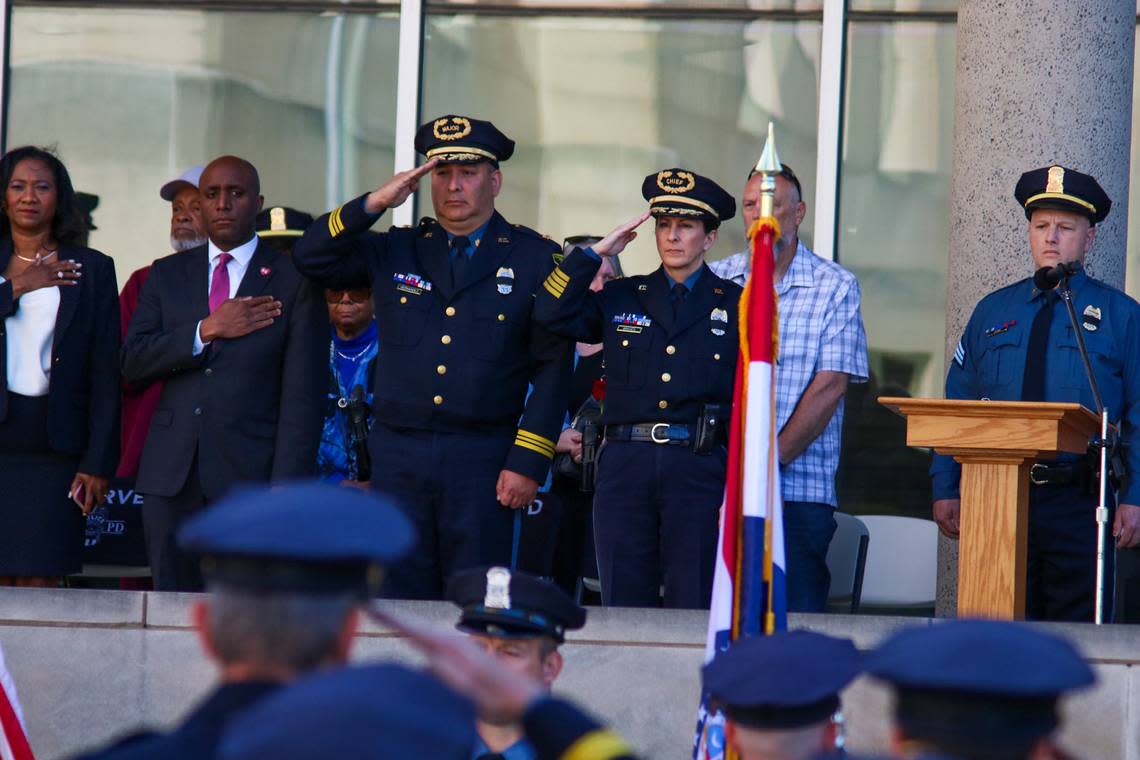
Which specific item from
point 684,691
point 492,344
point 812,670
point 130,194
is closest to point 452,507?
point 492,344

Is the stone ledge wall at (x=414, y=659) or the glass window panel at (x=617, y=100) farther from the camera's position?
the glass window panel at (x=617, y=100)

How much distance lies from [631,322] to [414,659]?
4.40 feet

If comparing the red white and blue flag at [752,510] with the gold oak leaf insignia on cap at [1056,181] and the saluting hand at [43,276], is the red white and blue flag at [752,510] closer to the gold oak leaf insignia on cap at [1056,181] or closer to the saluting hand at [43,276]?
the gold oak leaf insignia on cap at [1056,181]

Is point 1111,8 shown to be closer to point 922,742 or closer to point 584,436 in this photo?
point 584,436

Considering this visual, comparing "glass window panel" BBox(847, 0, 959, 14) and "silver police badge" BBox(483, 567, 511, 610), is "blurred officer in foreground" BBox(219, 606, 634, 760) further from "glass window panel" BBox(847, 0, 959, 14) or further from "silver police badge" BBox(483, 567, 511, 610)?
Answer: "glass window panel" BBox(847, 0, 959, 14)

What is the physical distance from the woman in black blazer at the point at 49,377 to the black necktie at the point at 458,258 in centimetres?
120

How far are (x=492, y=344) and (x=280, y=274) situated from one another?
81 cm

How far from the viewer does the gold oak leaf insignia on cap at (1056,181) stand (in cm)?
635

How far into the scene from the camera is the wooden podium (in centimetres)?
540

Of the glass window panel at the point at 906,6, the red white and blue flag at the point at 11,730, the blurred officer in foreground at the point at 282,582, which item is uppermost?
the glass window panel at the point at 906,6

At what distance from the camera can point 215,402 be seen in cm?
629

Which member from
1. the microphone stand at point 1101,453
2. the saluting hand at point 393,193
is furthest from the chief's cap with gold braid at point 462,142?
the microphone stand at point 1101,453

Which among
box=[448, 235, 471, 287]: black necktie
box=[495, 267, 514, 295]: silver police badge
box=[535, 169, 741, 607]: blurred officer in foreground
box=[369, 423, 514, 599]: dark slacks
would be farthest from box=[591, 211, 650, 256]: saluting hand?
box=[369, 423, 514, 599]: dark slacks

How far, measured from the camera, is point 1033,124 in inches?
292
